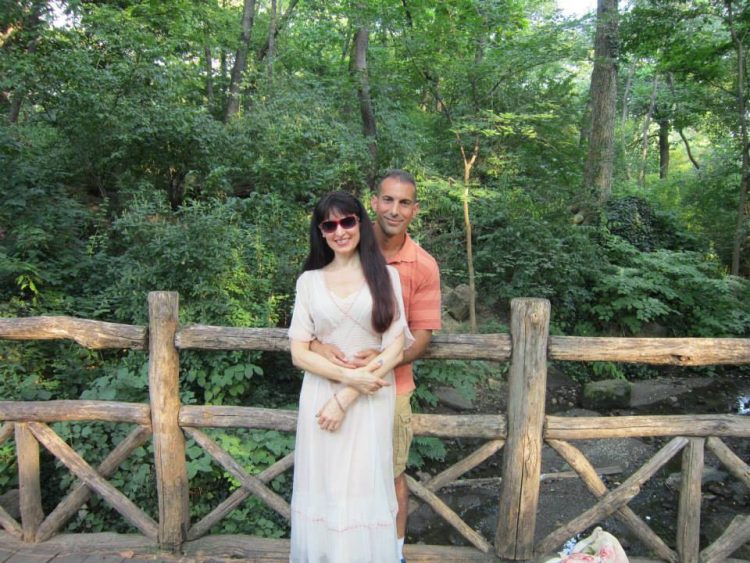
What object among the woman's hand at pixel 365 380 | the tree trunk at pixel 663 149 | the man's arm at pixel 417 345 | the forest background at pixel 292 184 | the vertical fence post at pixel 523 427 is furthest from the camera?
the tree trunk at pixel 663 149

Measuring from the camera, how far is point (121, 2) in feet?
31.9

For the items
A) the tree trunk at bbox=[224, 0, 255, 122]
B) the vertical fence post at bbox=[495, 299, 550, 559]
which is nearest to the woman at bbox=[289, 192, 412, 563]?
the vertical fence post at bbox=[495, 299, 550, 559]

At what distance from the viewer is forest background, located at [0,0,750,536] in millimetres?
4586

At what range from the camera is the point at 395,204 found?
2221 millimetres

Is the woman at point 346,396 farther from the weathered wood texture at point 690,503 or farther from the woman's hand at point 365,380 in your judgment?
the weathered wood texture at point 690,503

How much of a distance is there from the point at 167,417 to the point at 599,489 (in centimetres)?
233

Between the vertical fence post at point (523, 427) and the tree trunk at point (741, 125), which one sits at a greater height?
the tree trunk at point (741, 125)

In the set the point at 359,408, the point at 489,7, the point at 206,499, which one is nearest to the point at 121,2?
the point at 489,7

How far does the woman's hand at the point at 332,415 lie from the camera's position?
1.94m

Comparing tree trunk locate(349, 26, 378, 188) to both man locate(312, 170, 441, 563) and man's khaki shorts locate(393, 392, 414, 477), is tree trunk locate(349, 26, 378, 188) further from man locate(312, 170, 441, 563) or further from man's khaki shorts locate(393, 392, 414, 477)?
man's khaki shorts locate(393, 392, 414, 477)

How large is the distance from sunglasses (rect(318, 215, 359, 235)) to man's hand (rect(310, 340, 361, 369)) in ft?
1.48

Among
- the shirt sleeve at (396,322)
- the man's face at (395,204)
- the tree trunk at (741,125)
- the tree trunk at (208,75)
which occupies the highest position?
the tree trunk at (208,75)

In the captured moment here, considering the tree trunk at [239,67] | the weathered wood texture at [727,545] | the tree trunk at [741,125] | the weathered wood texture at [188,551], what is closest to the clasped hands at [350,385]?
the weathered wood texture at [188,551]

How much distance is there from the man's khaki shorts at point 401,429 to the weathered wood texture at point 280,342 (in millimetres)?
276
